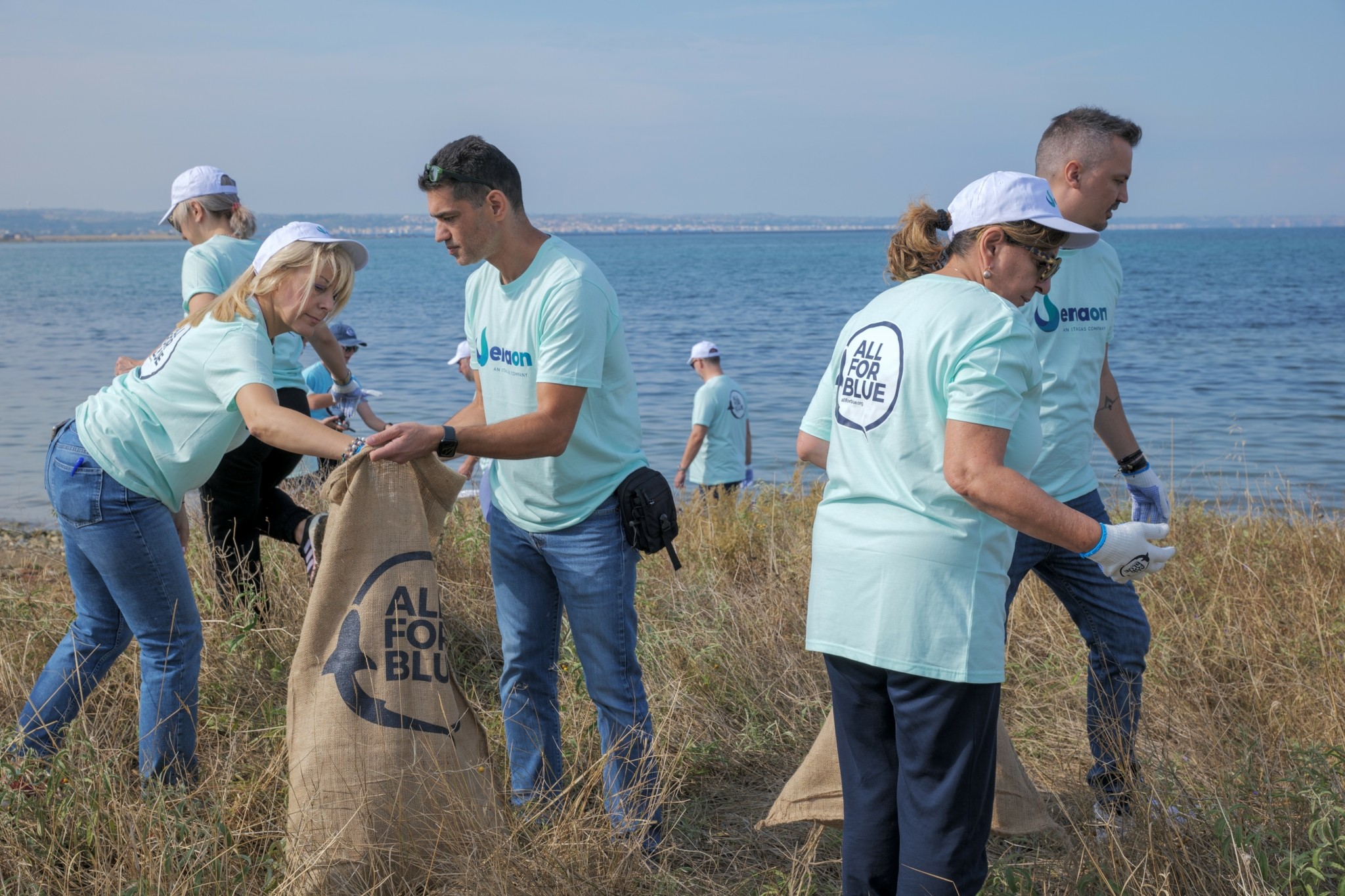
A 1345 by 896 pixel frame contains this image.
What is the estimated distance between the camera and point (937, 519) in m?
2.12

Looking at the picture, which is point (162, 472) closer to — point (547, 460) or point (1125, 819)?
point (547, 460)

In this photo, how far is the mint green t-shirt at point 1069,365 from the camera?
3135 mm

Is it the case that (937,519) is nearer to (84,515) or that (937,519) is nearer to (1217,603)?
(84,515)

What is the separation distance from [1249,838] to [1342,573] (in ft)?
9.28

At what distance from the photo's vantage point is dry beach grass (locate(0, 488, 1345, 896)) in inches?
102

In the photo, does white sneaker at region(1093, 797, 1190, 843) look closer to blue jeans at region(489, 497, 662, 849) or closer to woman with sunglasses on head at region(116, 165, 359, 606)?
blue jeans at region(489, 497, 662, 849)

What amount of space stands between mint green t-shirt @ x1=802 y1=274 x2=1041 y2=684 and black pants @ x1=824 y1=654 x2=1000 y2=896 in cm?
7

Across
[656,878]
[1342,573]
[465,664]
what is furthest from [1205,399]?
[656,878]

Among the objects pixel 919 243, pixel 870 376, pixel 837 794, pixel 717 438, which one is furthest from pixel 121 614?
pixel 717 438

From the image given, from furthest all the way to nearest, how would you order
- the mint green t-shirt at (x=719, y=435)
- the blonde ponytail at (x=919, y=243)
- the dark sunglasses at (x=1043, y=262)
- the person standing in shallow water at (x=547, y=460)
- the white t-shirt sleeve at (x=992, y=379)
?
the mint green t-shirt at (x=719, y=435), the person standing in shallow water at (x=547, y=460), the blonde ponytail at (x=919, y=243), the dark sunglasses at (x=1043, y=262), the white t-shirt sleeve at (x=992, y=379)

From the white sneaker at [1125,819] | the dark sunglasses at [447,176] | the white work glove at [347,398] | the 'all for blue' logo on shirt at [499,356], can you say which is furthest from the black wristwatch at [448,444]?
the white work glove at [347,398]

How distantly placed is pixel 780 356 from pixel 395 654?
21.6 metres

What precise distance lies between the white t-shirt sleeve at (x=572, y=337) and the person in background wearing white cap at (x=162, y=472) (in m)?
0.55

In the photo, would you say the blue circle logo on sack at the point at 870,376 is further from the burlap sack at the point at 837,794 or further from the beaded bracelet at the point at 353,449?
the beaded bracelet at the point at 353,449
